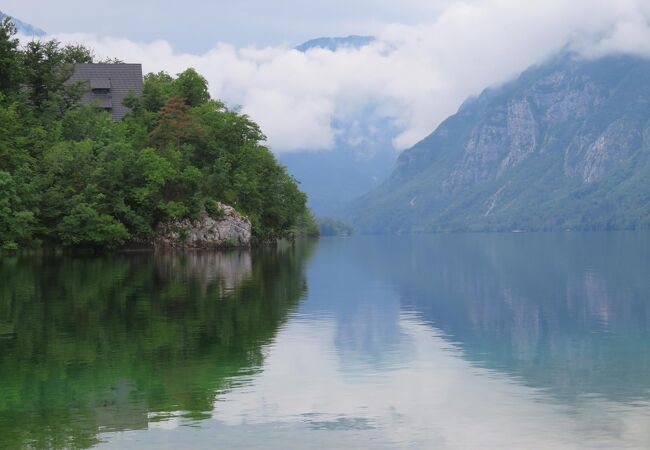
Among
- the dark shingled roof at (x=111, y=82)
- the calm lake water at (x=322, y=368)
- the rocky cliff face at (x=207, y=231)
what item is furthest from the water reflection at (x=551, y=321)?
the dark shingled roof at (x=111, y=82)

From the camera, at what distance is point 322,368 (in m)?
24.7

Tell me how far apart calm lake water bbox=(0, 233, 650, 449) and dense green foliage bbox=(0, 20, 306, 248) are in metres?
46.9

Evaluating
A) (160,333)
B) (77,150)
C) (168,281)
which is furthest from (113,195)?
(160,333)

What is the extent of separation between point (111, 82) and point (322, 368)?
117m

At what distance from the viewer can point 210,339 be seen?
29.8 metres

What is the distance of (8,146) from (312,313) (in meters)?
70.4

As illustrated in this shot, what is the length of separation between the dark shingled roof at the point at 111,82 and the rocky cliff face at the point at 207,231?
2980cm

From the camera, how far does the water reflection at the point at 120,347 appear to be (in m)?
19.3

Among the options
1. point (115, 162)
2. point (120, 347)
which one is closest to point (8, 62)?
point (115, 162)

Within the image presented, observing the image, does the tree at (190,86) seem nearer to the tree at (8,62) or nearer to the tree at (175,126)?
the tree at (175,126)

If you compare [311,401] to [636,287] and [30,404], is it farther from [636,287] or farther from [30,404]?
[636,287]

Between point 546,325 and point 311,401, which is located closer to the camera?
point 311,401

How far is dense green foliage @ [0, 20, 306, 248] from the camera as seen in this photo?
313 ft

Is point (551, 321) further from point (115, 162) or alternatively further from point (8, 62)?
point (8, 62)
